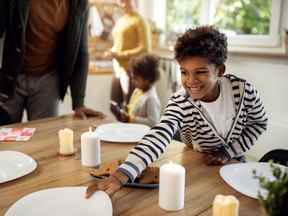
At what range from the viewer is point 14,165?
1161 mm

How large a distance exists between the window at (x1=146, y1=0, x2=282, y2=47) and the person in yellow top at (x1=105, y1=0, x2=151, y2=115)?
22.1 inches

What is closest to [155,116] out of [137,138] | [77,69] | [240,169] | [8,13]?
[77,69]

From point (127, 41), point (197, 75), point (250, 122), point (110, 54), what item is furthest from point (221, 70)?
point (110, 54)

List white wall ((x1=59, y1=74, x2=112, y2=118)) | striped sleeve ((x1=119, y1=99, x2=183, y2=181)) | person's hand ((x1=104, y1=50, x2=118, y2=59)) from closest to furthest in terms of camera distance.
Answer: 1. striped sleeve ((x1=119, y1=99, x2=183, y2=181))
2. person's hand ((x1=104, y1=50, x2=118, y2=59))
3. white wall ((x1=59, y1=74, x2=112, y2=118))

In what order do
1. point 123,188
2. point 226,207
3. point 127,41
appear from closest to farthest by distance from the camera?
point 226,207
point 123,188
point 127,41

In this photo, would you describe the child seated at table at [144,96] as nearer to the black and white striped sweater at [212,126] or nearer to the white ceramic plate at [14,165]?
the black and white striped sweater at [212,126]

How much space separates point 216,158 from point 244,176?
158 mm

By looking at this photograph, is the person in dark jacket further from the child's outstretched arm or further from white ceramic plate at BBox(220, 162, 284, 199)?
white ceramic plate at BBox(220, 162, 284, 199)

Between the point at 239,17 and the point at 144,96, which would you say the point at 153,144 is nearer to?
the point at 144,96

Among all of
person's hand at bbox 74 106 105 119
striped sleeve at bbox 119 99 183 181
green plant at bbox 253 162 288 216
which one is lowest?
person's hand at bbox 74 106 105 119

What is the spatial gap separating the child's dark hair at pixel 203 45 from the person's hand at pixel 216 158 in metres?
0.35

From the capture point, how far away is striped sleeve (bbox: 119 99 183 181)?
3.34 ft

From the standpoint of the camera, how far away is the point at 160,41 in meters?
3.84

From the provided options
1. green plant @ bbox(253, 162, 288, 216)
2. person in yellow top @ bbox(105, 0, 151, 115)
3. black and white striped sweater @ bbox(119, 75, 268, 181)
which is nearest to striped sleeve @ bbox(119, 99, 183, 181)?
black and white striped sweater @ bbox(119, 75, 268, 181)
